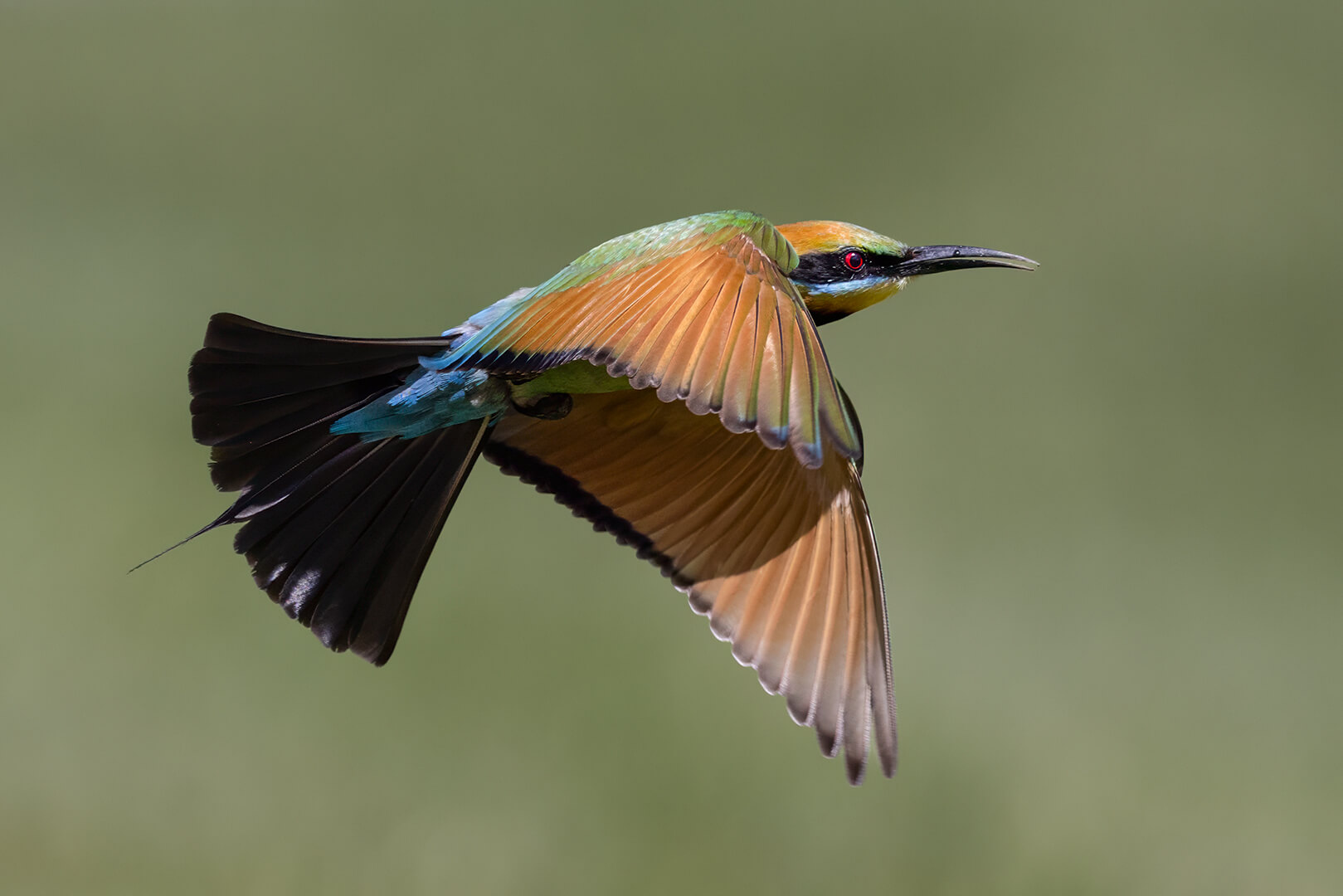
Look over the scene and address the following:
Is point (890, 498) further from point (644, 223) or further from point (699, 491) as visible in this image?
point (699, 491)

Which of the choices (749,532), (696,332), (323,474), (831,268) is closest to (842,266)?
(831,268)

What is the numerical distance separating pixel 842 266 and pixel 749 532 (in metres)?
0.22

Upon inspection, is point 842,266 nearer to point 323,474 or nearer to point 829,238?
point 829,238

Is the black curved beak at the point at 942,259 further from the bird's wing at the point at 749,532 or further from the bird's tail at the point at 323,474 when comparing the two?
the bird's tail at the point at 323,474

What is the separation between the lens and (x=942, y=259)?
1.18 m

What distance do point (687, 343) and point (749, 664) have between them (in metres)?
0.33

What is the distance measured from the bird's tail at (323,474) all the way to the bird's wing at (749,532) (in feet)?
0.36

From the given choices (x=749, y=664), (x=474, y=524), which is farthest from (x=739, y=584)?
(x=474, y=524)

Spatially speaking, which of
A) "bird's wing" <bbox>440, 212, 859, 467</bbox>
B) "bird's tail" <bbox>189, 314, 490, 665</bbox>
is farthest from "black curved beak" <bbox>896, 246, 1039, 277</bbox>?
"bird's tail" <bbox>189, 314, 490, 665</bbox>

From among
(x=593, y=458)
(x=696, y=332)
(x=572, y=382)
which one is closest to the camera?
(x=696, y=332)

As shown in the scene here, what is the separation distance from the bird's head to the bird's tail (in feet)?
0.96

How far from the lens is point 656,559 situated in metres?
1.14

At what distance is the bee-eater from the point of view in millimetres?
974

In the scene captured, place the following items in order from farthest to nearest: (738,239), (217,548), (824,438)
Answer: (217,548), (738,239), (824,438)
